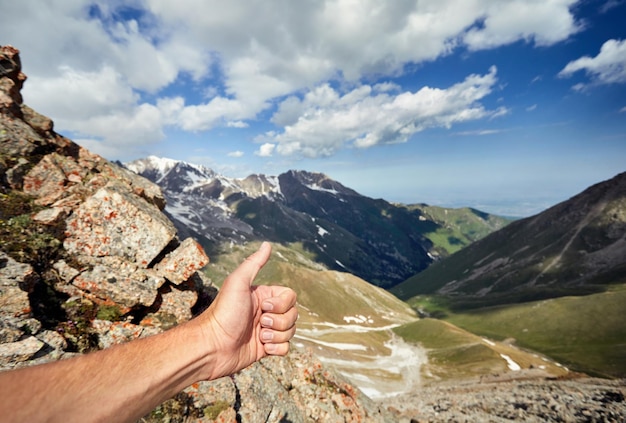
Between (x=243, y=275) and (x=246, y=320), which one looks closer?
(x=243, y=275)

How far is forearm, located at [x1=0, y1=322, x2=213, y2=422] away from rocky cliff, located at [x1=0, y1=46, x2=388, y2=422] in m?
6.77

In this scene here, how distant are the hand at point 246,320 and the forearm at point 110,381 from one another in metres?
0.50

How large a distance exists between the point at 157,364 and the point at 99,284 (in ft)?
36.3

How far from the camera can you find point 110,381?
487 cm

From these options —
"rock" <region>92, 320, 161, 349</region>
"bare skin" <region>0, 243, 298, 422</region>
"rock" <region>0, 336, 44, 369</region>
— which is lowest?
"rock" <region>92, 320, 161, 349</region>

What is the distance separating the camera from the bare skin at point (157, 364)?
408cm

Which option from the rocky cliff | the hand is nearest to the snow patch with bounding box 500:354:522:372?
the rocky cliff

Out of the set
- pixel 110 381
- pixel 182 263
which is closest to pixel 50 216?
pixel 182 263

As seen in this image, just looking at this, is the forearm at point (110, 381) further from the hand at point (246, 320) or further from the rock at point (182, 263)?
the rock at point (182, 263)

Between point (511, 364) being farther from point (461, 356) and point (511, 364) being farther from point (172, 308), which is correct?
point (172, 308)

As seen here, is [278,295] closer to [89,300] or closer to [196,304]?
[89,300]

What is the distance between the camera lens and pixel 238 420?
535 inches

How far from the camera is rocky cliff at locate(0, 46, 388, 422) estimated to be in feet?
37.3

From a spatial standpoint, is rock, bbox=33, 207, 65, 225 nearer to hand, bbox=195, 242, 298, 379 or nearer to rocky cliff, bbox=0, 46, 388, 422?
rocky cliff, bbox=0, 46, 388, 422
